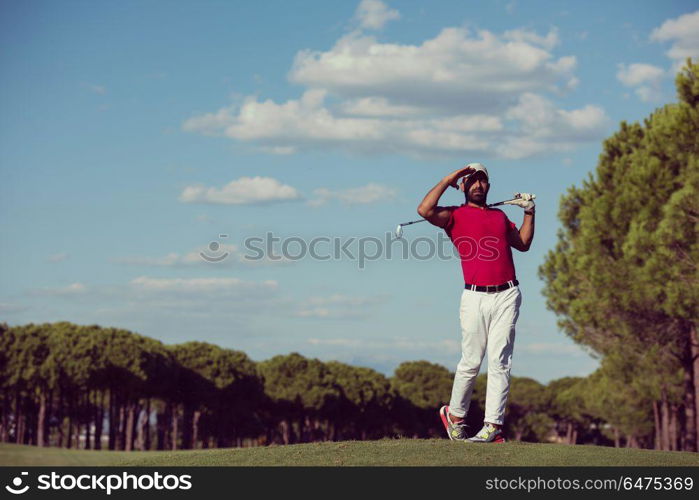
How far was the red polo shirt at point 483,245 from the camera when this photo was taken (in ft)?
42.1

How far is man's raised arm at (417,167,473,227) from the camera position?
12.7m

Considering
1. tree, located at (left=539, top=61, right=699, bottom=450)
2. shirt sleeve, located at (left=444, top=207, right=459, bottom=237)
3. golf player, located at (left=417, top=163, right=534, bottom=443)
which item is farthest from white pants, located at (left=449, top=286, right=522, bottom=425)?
tree, located at (left=539, top=61, right=699, bottom=450)

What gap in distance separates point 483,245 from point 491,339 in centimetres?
125

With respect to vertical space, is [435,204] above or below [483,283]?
above

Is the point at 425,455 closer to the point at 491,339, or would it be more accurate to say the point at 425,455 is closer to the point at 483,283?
the point at 491,339

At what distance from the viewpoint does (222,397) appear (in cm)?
7769

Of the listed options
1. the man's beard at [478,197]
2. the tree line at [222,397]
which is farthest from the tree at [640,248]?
the man's beard at [478,197]

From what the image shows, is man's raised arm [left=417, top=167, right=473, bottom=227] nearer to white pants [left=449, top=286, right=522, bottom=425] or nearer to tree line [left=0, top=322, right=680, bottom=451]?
white pants [left=449, top=286, right=522, bottom=425]

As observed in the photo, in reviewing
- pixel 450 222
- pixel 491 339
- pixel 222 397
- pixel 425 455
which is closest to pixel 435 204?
pixel 450 222

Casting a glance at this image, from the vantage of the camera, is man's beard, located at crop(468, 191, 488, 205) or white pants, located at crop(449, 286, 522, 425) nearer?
white pants, located at crop(449, 286, 522, 425)

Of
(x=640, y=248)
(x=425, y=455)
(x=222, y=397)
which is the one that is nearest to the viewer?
(x=425, y=455)
